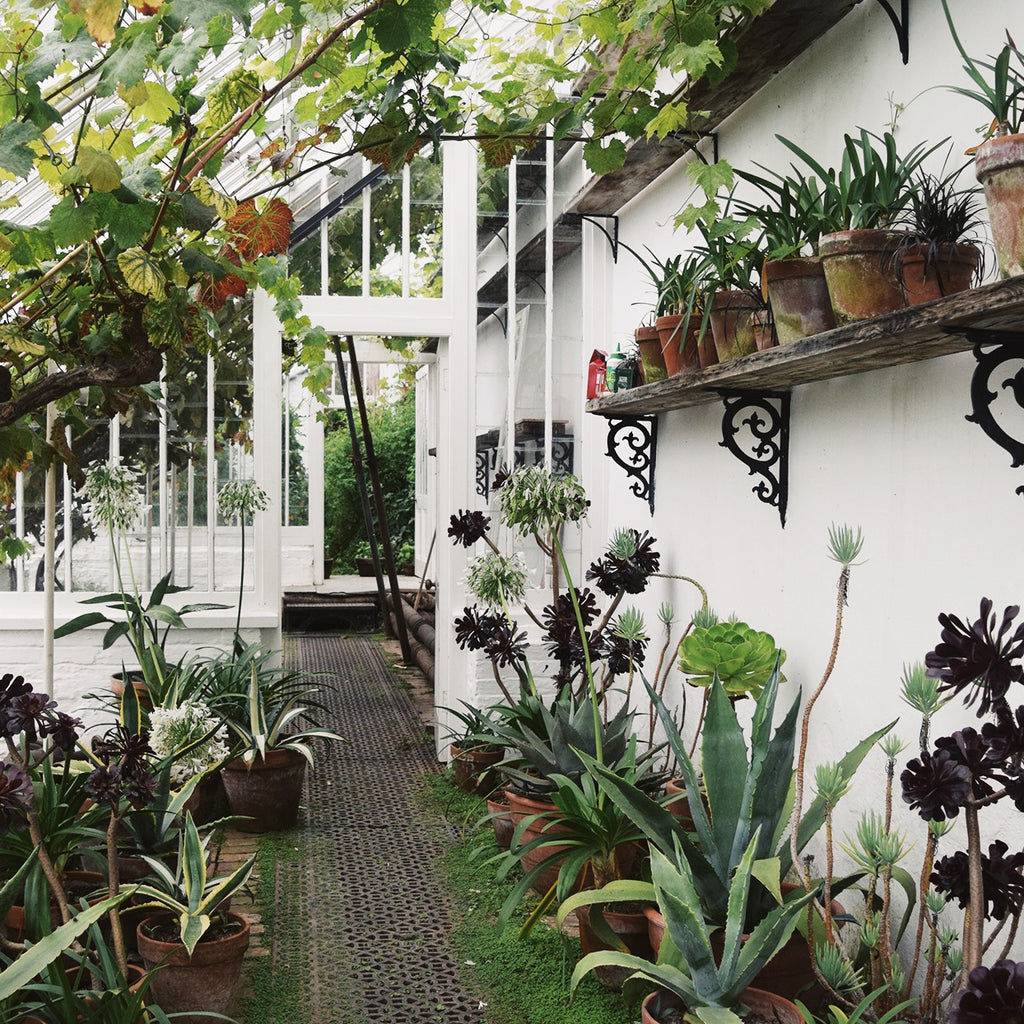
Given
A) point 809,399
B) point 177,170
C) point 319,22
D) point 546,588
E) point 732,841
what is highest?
point 319,22

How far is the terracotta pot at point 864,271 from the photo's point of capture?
1.91m

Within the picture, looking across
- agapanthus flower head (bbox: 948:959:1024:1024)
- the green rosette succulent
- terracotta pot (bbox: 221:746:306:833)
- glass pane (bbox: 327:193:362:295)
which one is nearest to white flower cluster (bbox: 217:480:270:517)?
glass pane (bbox: 327:193:362:295)

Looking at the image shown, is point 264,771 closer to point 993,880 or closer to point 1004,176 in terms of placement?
point 993,880

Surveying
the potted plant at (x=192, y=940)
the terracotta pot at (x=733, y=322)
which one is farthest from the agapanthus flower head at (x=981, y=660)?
the potted plant at (x=192, y=940)

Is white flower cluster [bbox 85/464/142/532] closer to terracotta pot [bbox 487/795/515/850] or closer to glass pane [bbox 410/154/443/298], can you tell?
glass pane [bbox 410/154/443/298]

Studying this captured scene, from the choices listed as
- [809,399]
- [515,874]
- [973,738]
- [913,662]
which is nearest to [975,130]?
[809,399]

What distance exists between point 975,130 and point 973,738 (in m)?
1.16

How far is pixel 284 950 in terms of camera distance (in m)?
2.84

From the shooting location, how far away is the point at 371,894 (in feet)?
10.6

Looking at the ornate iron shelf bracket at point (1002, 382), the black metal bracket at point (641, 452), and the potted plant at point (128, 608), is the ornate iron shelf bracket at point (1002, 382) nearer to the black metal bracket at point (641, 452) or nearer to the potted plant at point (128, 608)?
the black metal bracket at point (641, 452)

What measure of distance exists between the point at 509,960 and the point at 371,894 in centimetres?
63

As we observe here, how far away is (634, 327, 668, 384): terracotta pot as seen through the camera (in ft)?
10.1

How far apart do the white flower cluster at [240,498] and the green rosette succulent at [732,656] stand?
234 centimetres

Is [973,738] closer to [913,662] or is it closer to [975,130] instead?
[913,662]
